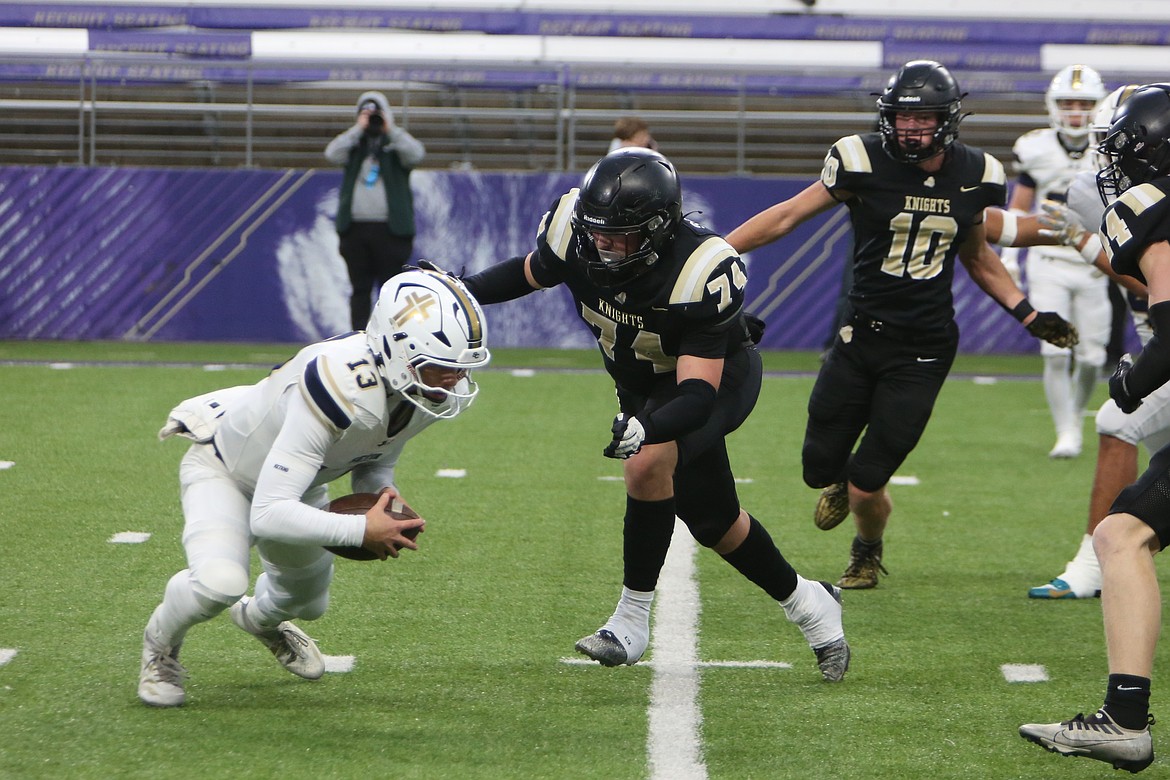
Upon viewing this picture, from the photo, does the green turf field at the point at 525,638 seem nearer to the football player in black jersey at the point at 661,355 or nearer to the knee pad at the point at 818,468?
the football player in black jersey at the point at 661,355

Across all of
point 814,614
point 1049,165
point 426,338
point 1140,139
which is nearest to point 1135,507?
point 1140,139

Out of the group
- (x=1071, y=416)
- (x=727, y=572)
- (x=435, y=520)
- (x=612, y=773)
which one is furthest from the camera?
(x=1071, y=416)

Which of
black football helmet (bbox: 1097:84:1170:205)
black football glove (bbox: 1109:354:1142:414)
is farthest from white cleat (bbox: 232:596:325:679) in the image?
black football helmet (bbox: 1097:84:1170:205)

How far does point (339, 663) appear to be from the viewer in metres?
3.83

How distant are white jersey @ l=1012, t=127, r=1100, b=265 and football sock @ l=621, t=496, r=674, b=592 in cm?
411

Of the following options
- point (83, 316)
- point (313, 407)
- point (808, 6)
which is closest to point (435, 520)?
point (313, 407)

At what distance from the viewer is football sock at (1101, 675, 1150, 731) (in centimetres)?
305

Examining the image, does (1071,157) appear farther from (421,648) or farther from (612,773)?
(612,773)

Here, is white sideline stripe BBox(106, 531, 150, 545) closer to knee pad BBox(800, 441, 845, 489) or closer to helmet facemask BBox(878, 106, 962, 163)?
knee pad BBox(800, 441, 845, 489)

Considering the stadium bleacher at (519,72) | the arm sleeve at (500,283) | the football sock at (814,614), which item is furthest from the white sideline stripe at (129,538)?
the stadium bleacher at (519,72)

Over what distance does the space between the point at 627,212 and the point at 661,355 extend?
455mm

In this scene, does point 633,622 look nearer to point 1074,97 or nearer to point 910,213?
point 910,213

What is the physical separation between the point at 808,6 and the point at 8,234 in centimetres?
882

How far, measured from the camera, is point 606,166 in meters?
3.56
